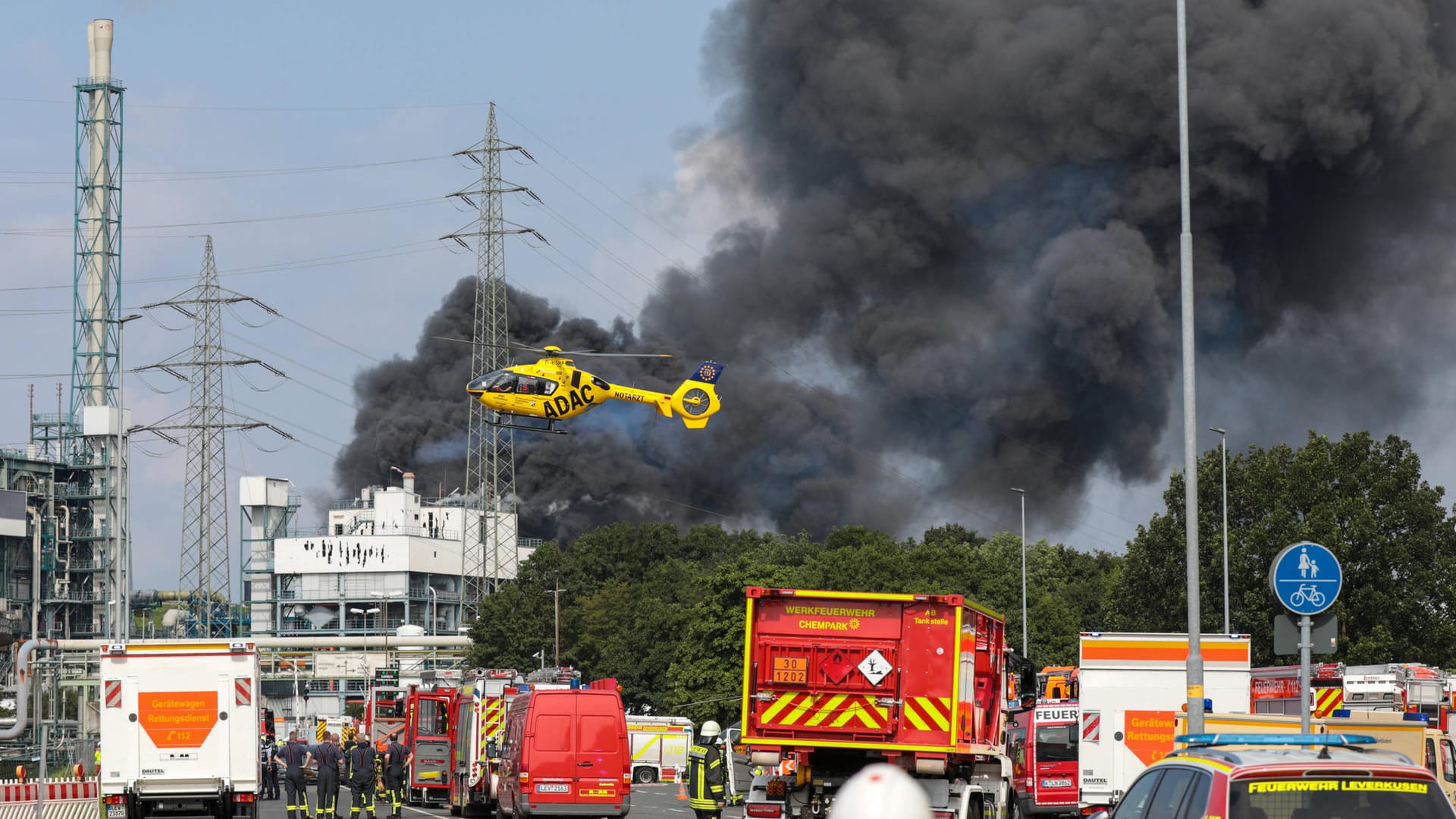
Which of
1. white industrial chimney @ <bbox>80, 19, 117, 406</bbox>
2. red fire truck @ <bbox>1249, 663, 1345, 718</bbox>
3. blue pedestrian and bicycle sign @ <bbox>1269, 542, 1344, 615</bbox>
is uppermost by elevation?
white industrial chimney @ <bbox>80, 19, 117, 406</bbox>

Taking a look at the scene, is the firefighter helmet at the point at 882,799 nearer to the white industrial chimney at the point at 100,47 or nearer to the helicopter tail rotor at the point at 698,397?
the helicopter tail rotor at the point at 698,397


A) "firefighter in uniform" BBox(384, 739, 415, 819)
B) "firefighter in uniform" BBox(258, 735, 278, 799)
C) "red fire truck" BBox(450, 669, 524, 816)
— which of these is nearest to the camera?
"red fire truck" BBox(450, 669, 524, 816)

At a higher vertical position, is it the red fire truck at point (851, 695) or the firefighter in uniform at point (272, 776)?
the red fire truck at point (851, 695)

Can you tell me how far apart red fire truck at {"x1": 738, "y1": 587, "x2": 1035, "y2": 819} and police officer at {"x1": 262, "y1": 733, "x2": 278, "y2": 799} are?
80.5ft

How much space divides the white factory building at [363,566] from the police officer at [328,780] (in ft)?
352

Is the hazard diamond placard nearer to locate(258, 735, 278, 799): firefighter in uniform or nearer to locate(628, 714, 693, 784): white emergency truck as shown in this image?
locate(258, 735, 278, 799): firefighter in uniform

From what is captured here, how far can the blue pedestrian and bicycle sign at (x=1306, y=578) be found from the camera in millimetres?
15531

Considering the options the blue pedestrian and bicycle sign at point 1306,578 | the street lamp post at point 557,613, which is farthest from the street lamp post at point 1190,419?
the street lamp post at point 557,613

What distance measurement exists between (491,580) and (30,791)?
370ft

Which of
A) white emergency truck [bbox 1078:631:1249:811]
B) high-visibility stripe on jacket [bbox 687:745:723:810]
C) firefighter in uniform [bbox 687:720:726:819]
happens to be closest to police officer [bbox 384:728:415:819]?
firefighter in uniform [bbox 687:720:726:819]

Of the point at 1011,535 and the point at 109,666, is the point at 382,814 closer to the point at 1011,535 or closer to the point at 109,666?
the point at 109,666

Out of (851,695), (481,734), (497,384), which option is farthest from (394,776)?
(497,384)

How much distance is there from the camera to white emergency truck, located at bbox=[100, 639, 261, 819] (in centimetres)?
2497

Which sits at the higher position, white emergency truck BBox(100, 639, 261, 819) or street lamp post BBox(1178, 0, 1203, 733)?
street lamp post BBox(1178, 0, 1203, 733)
